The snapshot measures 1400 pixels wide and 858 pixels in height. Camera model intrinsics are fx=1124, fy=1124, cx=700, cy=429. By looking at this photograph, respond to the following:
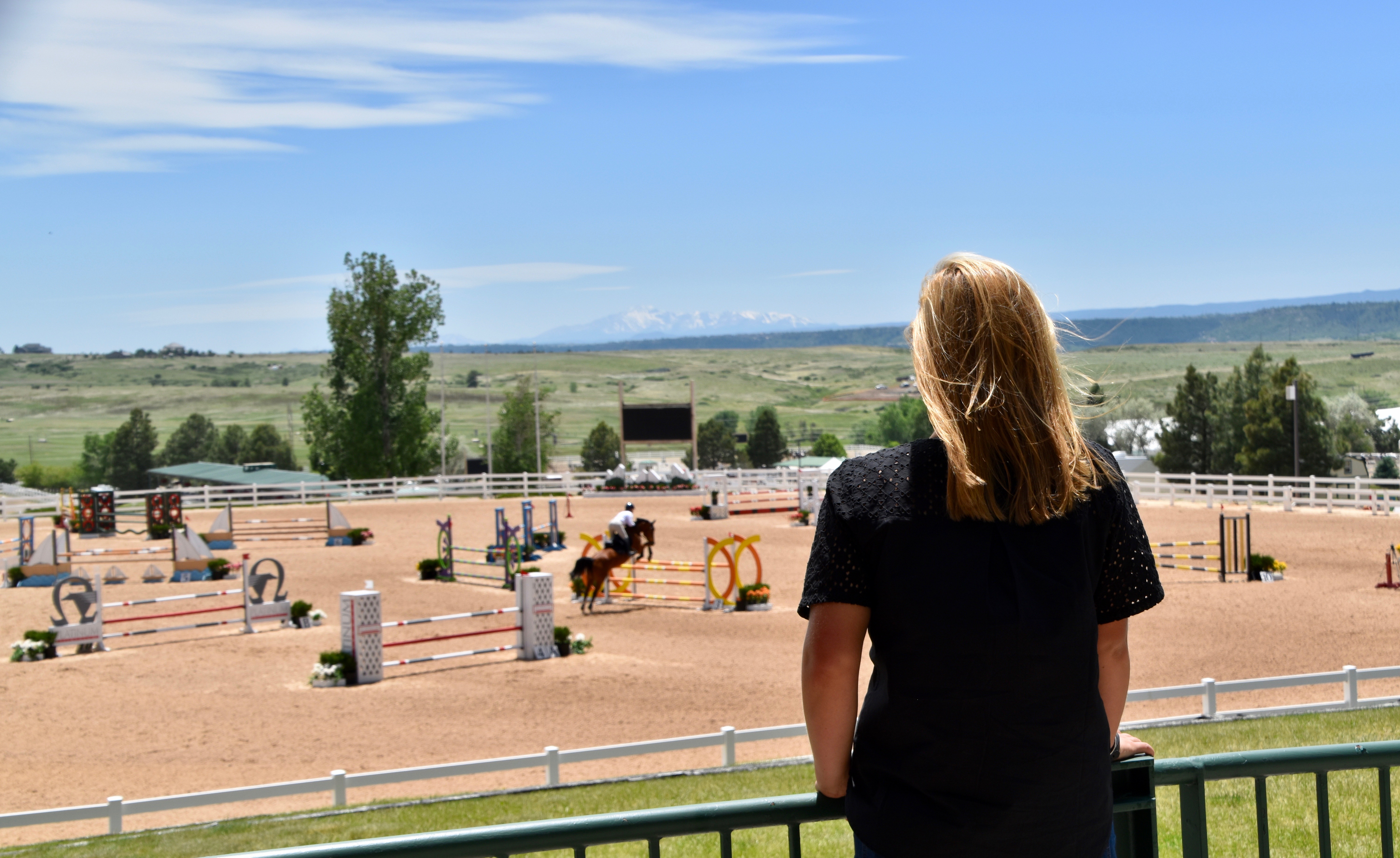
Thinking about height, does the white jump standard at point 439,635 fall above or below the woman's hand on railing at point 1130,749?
below

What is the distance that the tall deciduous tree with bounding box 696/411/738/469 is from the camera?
397ft

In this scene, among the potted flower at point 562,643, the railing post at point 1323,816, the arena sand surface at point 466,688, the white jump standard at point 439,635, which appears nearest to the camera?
the railing post at point 1323,816

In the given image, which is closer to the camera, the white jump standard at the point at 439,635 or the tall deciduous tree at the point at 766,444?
the white jump standard at the point at 439,635

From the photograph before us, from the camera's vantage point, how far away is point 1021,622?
188 cm

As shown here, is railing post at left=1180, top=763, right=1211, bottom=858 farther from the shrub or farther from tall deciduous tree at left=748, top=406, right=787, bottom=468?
tall deciduous tree at left=748, top=406, right=787, bottom=468

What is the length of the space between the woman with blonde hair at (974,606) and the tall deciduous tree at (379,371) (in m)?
60.8

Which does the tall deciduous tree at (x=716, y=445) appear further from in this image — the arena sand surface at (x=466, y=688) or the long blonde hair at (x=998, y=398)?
the long blonde hair at (x=998, y=398)

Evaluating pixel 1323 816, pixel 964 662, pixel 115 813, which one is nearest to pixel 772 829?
pixel 115 813

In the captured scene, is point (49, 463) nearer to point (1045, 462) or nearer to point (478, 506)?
point (478, 506)

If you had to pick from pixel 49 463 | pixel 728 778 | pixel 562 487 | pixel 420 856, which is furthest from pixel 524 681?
pixel 49 463

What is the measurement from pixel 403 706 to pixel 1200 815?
12.2 m

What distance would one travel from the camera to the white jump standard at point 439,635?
14727 mm

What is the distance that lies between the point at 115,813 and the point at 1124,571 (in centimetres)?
947

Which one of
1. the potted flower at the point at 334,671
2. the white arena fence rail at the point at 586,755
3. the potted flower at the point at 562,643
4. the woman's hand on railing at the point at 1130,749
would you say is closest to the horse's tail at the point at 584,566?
the potted flower at the point at 562,643
